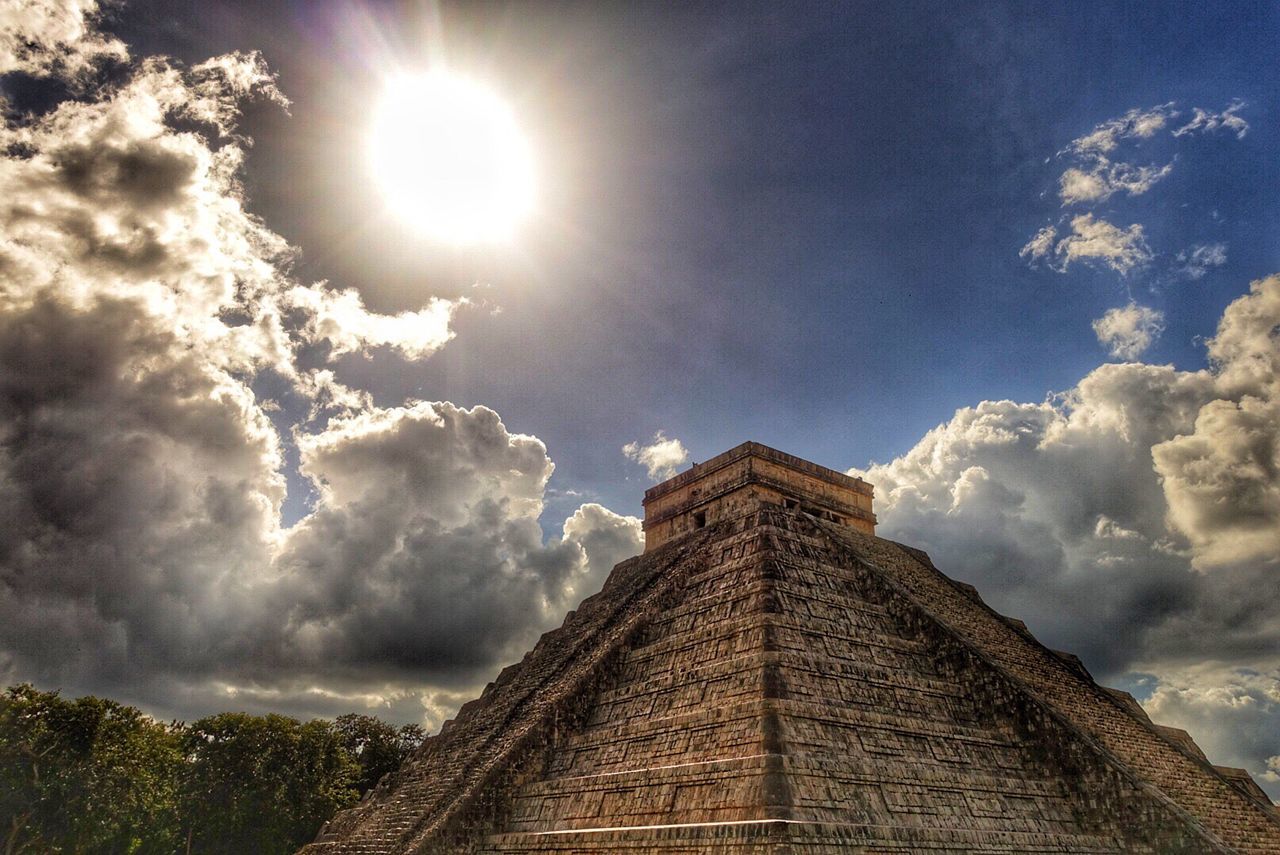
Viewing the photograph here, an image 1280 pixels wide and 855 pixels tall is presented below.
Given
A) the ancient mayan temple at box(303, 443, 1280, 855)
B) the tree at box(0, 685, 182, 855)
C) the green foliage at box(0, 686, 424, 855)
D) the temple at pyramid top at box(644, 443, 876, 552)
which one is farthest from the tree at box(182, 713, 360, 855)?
the temple at pyramid top at box(644, 443, 876, 552)

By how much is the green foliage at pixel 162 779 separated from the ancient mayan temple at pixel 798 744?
14.3 m

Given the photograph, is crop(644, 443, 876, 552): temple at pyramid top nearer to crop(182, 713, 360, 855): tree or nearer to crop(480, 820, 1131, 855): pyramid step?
crop(480, 820, 1131, 855): pyramid step

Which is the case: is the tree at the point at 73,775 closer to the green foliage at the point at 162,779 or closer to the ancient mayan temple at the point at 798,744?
the green foliage at the point at 162,779

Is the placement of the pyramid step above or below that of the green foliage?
below

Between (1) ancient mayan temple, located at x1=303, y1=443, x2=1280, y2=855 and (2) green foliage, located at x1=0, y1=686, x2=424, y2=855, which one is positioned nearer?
(1) ancient mayan temple, located at x1=303, y1=443, x2=1280, y2=855

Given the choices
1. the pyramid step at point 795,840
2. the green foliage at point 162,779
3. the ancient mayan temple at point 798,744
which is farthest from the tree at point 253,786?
the pyramid step at point 795,840

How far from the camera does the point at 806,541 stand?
59.2ft

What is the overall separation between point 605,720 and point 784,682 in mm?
4368

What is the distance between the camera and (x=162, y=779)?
101 ft

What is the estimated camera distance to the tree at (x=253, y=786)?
32.7 m

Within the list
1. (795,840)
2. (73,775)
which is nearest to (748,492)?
(795,840)

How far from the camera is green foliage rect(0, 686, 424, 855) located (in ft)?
87.7

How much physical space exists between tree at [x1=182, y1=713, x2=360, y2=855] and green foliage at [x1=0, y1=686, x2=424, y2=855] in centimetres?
4

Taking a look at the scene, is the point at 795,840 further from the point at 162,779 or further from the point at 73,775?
the point at 162,779
